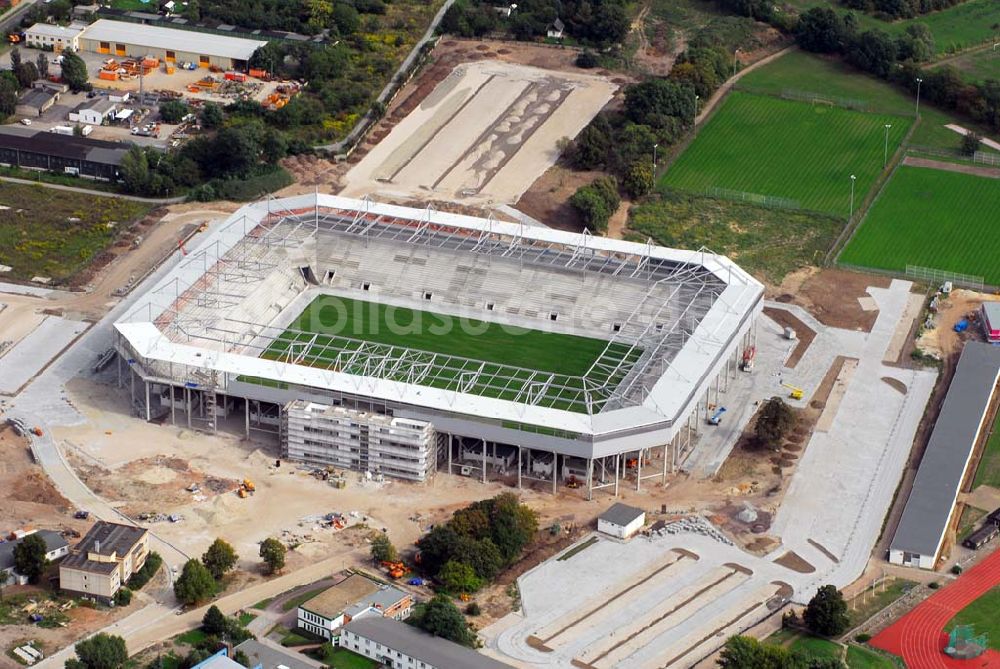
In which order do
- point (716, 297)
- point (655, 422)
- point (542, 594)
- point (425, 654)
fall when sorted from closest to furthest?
point (425, 654)
point (542, 594)
point (655, 422)
point (716, 297)

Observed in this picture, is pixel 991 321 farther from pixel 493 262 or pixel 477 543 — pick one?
pixel 477 543

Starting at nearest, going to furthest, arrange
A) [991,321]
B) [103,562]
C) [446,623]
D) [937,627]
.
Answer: [446,623]
[103,562]
[937,627]
[991,321]

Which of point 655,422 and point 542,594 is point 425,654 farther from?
point 655,422

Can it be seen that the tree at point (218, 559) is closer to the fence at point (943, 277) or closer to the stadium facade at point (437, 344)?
the stadium facade at point (437, 344)

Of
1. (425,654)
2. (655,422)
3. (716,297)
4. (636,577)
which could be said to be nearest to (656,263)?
(716,297)

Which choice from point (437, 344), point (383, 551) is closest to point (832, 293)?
point (437, 344)

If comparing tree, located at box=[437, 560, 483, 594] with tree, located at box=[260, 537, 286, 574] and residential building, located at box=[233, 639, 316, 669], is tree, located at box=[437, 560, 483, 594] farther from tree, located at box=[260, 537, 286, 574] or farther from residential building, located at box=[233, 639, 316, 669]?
residential building, located at box=[233, 639, 316, 669]

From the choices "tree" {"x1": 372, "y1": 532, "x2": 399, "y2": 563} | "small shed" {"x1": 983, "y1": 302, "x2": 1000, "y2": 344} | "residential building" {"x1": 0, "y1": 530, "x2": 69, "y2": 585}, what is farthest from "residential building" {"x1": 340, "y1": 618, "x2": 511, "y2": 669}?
"small shed" {"x1": 983, "y1": 302, "x2": 1000, "y2": 344}
